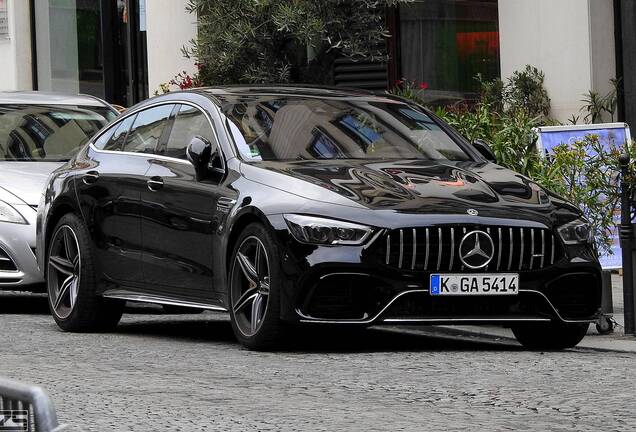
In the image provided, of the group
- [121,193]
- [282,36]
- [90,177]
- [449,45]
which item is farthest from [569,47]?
[121,193]

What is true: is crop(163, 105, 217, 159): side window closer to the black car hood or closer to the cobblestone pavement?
the black car hood

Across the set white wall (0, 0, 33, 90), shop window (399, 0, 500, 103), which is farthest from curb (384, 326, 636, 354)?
white wall (0, 0, 33, 90)

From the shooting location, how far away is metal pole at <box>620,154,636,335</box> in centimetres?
995

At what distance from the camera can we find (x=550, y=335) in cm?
929

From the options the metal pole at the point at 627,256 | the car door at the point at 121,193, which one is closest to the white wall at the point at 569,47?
the metal pole at the point at 627,256

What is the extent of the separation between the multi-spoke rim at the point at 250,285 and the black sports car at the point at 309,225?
0.01m

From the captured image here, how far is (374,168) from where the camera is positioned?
9203 millimetres

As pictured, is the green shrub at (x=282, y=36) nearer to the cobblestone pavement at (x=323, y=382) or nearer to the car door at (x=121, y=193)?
the car door at (x=121, y=193)

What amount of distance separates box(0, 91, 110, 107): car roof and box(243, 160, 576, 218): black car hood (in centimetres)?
541

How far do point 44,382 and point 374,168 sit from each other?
2.48 m

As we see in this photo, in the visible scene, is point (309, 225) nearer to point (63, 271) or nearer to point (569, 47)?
point (63, 271)

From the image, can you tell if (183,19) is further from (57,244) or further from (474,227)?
(474,227)

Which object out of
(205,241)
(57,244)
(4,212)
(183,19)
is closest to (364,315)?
(205,241)

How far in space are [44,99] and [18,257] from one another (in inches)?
106
